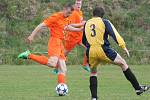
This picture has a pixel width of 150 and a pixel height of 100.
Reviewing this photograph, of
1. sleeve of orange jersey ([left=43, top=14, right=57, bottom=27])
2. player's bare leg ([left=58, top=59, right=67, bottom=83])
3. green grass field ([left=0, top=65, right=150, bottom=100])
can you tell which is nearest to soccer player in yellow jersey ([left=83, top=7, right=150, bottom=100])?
green grass field ([left=0, top=65, right=150, bottom=100])

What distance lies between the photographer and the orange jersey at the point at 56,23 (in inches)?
500

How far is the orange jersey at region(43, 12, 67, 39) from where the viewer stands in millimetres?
12703

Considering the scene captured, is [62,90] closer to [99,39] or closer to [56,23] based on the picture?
[56,23]

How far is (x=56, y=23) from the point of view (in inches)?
503

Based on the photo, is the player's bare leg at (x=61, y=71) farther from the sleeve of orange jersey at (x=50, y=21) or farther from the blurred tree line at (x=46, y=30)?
the blurred tree line at (x=46, y=30)

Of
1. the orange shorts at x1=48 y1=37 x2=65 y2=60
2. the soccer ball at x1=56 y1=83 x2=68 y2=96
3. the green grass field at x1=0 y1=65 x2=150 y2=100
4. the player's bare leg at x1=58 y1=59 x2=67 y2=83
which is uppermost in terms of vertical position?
the orange shorts at x1=48 y1=37 x2=65 y2=60

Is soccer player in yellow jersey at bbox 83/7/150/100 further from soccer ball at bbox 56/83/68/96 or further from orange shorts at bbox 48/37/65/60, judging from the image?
orange shorts at bbox 48/37/65/60

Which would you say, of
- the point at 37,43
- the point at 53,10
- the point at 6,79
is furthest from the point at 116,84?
the point at 53,10

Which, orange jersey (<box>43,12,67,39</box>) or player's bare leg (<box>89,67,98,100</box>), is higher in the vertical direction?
orange jersey (<box>43,12,67,39</box>)

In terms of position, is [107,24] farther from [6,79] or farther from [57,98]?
[6,79]

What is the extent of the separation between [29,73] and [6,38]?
25.6 feet

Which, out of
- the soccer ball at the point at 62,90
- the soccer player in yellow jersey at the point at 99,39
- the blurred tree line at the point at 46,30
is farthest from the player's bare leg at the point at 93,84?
the blurred tree line at the point at 46,30

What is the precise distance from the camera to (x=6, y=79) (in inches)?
688

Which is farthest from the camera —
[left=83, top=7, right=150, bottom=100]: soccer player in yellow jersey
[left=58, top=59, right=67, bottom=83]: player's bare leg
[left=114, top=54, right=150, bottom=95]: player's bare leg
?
[left=58, top=59, right=67, bottom=83]: player's bare leg
